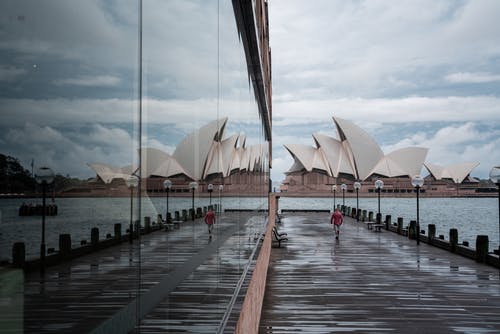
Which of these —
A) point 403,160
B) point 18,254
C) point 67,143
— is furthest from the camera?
point 403,160

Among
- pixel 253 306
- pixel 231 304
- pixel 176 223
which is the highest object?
pixel 176 223

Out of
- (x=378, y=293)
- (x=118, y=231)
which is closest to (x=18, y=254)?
(x=118, y=231)

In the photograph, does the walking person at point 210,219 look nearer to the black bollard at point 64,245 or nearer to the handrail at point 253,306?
the handrail at point 253,306

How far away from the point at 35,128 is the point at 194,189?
1.38 m

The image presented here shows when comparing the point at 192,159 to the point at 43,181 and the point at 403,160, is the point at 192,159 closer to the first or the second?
the point at 43,181

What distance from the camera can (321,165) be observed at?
86.8 m

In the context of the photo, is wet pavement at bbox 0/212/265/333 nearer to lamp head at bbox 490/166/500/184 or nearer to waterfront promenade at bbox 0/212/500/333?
waterfront promenade at bbox 0/212/500/333

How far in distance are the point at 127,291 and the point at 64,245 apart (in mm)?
314

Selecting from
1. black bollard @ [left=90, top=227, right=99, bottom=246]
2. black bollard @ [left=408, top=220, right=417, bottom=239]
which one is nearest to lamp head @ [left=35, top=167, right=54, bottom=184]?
black bollard @ [left=90, top=227, right=99, bottom=246]

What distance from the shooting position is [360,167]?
80.1m

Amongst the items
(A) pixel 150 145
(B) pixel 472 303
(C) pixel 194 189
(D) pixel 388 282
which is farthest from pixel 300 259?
(A) pixel 150 145

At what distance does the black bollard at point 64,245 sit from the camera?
83 centimetres

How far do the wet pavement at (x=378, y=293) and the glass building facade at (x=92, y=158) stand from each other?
5.93 meters

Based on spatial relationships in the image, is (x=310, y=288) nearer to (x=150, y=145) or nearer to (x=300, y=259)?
(x=300, y=259)
